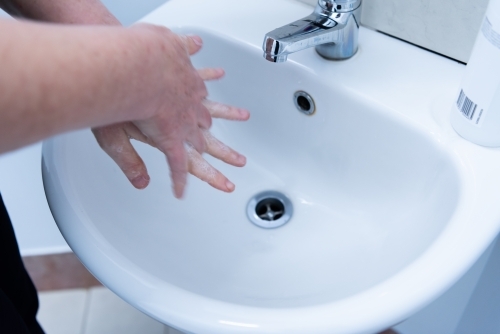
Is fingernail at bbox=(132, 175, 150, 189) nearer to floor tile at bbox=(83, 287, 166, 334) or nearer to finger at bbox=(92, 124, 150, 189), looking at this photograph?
finger at bbox=(92, 124, 150, 189)

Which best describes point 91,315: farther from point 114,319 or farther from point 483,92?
point 483,92

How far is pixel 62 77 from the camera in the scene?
262 millimetres

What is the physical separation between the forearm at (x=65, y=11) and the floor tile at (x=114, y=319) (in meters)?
0.78

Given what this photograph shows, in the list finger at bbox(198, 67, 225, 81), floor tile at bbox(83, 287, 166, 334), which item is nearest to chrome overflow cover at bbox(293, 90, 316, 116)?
finger at bbox(198, 67, 225, 81)

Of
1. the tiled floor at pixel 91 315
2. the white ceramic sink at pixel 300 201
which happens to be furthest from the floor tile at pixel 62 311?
the white ceramic sink at pixel 300 201

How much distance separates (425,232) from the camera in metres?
0.44

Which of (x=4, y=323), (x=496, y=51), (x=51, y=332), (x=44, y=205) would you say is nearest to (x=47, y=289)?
(x=51, y=332)

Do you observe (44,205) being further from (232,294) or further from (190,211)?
(232,294)

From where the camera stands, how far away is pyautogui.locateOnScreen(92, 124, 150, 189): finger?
1.42ft

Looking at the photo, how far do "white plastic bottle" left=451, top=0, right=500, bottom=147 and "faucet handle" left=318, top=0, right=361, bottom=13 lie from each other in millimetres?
137

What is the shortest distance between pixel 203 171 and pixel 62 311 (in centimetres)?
87

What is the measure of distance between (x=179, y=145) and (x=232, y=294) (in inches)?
6.6

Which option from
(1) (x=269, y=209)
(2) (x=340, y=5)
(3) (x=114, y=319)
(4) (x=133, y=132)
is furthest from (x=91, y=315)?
(2) (x=340, y=5)

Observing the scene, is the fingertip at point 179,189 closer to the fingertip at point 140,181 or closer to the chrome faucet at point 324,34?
the fingertip at point 140,181
